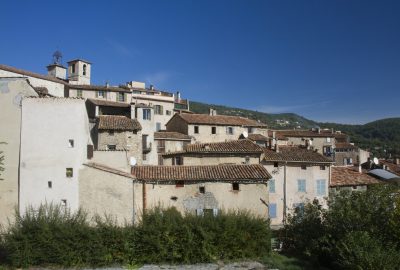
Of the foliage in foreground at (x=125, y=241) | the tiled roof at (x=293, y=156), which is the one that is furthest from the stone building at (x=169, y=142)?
the foliage in foreground at (x=125, y=241)

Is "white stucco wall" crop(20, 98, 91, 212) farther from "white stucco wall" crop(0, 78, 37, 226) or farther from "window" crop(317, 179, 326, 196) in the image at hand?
"window" crop(317, 179, 326, 196)

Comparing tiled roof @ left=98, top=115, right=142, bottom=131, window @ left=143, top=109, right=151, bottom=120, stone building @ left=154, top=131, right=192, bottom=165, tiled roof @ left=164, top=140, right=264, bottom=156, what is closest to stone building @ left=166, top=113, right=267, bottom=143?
stone building @ left=154, top=131, right=192, bottom=165

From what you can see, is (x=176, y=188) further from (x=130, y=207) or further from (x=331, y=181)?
(x=331, y=181)

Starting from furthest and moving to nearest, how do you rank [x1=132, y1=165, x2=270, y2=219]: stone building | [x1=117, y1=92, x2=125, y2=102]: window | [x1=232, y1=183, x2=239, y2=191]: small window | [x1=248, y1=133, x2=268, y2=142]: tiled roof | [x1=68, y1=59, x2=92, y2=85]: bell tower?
[x1=68, y1=59, x2=92, y2=85]: bell tower → [x1=117, y1=92, x2=125, y2=102]: window → [x1=248, y1=133, x2=268, y2=142]: tiled roof → [x1=232, y1=183, x2=239, y2=191]: small window → [x1=132, y1=165, x2=270, y2=219]: stone building

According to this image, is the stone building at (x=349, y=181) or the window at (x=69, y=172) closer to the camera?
the window at (x=69, y=172)

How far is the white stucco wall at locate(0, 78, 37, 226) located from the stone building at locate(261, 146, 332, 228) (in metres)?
22.4

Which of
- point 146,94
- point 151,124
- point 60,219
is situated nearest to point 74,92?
point 146,94

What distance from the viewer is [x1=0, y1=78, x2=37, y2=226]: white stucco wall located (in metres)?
28.1

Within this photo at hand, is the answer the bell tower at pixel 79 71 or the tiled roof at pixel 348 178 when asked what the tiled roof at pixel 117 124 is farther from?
the bell tower at pixel 79 71

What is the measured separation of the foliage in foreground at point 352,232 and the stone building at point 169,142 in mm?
20964

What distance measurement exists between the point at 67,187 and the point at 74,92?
102ft

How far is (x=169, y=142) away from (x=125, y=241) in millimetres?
24711

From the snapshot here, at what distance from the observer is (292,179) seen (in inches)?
1545

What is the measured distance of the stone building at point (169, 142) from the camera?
46.2 meters
